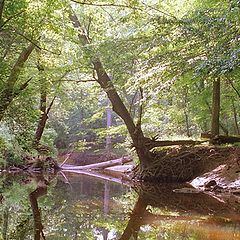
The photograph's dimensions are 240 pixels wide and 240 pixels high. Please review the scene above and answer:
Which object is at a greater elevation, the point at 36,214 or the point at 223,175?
the point at 223,175

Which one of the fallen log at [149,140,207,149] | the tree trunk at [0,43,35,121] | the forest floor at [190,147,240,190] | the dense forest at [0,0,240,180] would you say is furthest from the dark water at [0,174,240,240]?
the fallen log at [149,140,207,149]

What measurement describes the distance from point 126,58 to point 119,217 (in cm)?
614

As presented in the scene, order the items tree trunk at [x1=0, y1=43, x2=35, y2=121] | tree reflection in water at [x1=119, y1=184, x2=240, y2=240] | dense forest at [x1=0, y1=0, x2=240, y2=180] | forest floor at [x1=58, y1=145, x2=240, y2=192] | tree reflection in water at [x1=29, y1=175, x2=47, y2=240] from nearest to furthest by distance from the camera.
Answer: tree reflection in water at [x1=29, y1=175, x2=47, y2=240]
tree reflection in water at [x1=119, y1=184, x2=240, y2=240]
dense forest at [x1=0, y1=0, x2=240, y2=180]
tree trunk at [x1=0, y1=43, x2=35, y2=121]
forest floor at [x1=58, y1=145, x2=240, y2=192]

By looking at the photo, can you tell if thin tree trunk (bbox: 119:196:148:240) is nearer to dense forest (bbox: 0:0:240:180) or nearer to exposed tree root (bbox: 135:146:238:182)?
dense forest (bbox: 0:0:240:180)

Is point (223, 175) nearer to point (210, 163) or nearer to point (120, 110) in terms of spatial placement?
point (210, 163)

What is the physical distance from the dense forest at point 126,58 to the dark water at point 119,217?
1768 mm

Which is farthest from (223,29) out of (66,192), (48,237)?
(66,192)

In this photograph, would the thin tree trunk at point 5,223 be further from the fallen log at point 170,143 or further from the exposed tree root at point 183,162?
the fallen log at point 170,143

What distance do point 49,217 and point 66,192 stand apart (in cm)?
448

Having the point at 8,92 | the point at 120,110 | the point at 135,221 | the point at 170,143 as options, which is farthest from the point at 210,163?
the point at 8,92

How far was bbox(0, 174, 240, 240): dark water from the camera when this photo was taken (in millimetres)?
5125

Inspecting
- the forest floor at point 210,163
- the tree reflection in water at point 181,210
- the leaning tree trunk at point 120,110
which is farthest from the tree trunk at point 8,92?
the forest floor at point 210,163

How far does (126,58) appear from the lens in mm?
11609

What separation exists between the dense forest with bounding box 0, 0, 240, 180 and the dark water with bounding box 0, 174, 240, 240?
5.80 ft
